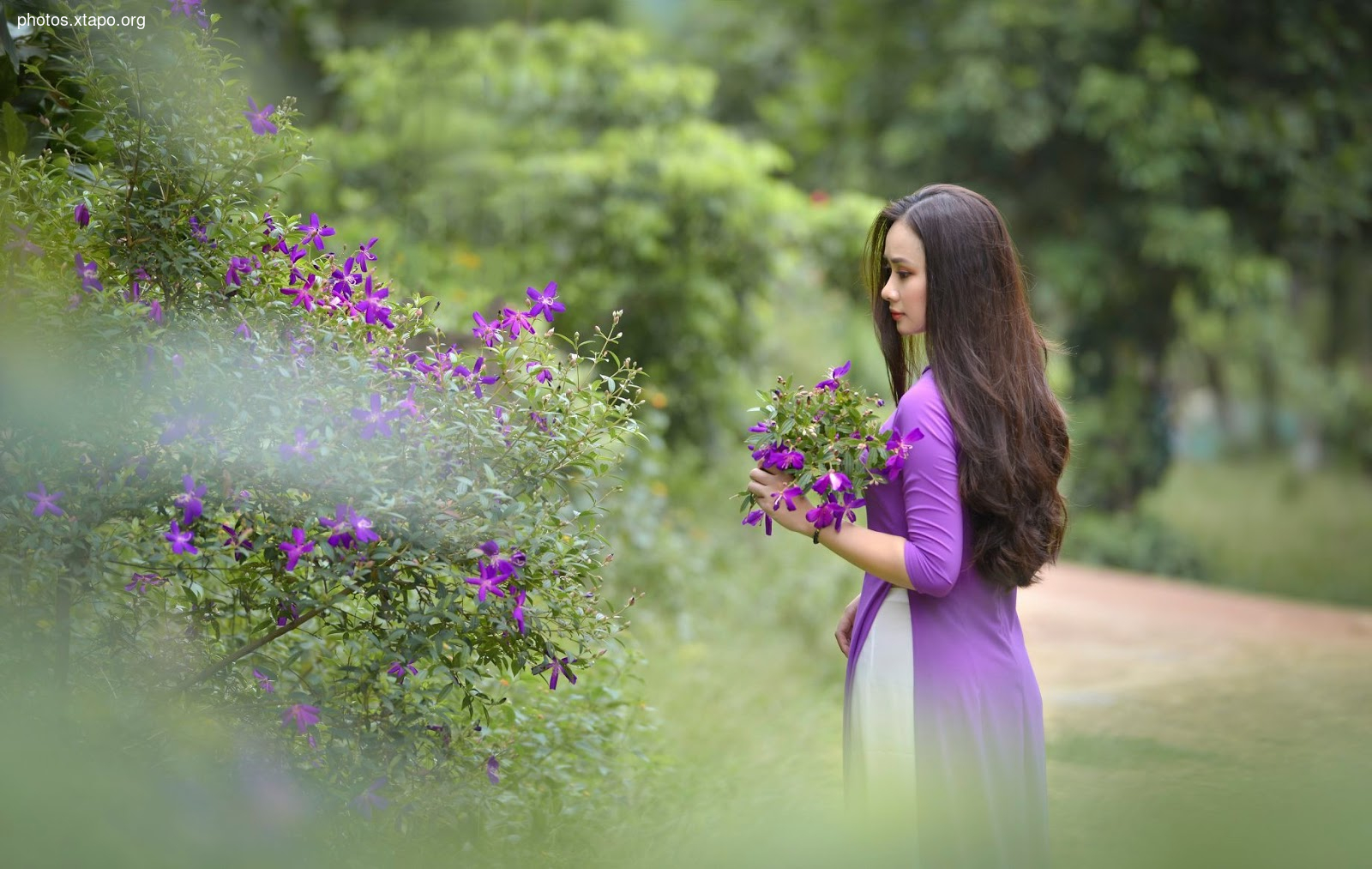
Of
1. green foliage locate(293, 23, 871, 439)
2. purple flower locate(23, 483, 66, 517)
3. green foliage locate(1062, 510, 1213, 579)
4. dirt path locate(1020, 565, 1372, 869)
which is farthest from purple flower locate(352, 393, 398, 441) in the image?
green foliage locate(1062, 510, 1213, 579)

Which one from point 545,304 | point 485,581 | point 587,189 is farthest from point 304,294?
point 587,189

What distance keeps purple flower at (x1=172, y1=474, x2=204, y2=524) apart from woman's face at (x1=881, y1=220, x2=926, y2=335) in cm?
132

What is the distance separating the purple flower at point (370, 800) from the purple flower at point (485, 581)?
1.57 feet

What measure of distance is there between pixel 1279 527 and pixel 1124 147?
6525 mm

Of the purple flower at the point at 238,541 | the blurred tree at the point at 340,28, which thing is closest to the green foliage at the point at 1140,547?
the blurred tree at the point at 340,28

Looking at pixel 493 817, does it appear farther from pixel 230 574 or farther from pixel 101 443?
pixel 101 443

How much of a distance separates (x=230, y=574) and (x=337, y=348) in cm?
55

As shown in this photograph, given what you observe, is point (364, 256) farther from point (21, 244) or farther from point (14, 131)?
point (14, 131)

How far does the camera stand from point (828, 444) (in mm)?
2178

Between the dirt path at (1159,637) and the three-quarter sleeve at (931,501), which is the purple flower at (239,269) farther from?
the dirt path at (1159,637)

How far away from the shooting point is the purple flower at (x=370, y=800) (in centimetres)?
238

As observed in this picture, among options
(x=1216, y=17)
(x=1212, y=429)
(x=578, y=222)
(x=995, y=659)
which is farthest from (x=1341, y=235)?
(x=1212, y=429)

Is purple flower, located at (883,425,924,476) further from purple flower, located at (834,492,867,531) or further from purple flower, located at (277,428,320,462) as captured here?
purple flower, located at (277,428,320,462)

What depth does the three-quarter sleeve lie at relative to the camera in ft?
6.93
